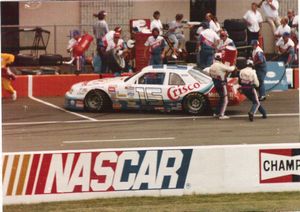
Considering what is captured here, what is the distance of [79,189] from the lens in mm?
14336

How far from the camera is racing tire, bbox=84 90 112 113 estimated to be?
76.5ft

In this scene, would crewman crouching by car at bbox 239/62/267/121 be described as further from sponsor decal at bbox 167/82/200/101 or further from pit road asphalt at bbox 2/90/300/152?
sponsor decal at bbox 167/82/200/101

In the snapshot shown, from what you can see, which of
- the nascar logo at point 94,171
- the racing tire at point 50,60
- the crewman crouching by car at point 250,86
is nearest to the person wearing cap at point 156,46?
the racing tire at point 50,60

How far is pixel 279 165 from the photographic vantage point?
14867mm

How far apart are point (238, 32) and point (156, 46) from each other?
9.66 ft

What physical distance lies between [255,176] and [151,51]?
12.1 m

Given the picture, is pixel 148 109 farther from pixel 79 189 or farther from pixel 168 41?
pixel 79 189

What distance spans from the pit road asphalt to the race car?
0.86 feet

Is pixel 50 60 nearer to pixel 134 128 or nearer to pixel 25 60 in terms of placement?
pixel 25 60

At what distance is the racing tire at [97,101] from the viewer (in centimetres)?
2331

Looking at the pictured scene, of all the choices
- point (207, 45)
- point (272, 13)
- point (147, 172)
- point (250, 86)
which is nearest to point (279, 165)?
point (147, 172)

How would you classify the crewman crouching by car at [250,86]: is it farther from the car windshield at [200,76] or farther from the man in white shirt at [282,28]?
the man in white shirt at [282,28]

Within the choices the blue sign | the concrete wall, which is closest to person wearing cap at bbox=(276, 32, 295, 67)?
the blue sign

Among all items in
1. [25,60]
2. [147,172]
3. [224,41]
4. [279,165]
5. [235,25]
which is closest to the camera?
[147,172]
